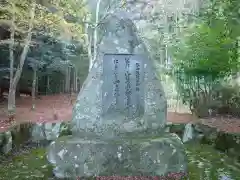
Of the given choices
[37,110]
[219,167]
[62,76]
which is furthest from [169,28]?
[219,167]

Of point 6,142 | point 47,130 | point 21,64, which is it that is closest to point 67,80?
point 21,64

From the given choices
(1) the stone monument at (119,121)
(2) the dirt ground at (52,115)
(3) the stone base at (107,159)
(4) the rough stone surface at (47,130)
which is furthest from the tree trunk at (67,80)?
(3) the stone base at (107,159)

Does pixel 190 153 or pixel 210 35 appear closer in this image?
pixel 190 153

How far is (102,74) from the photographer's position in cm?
650

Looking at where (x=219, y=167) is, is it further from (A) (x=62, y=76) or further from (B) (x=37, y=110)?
(A) (x=62, y=76)

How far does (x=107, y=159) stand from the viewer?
587 cm

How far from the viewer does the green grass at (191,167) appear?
6.09 metres

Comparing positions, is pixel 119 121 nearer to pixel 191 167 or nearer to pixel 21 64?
pixel 191 167

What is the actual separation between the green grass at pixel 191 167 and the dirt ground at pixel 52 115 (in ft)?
4.96

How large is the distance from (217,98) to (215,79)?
0.76 metres

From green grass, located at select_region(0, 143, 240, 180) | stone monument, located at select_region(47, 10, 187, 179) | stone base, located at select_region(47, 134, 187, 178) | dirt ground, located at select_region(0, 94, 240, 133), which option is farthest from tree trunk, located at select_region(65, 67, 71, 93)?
stone base, located at select_region(47, 134, 187, 178)

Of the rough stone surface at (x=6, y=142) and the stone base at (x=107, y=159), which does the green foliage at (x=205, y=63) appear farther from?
the rough stone surface at (x=6, y=142)

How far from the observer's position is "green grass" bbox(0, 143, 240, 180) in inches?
240

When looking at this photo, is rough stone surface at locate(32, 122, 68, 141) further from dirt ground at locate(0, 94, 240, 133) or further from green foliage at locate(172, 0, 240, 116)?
green foliage at locate(172, 0, 240, 116)
